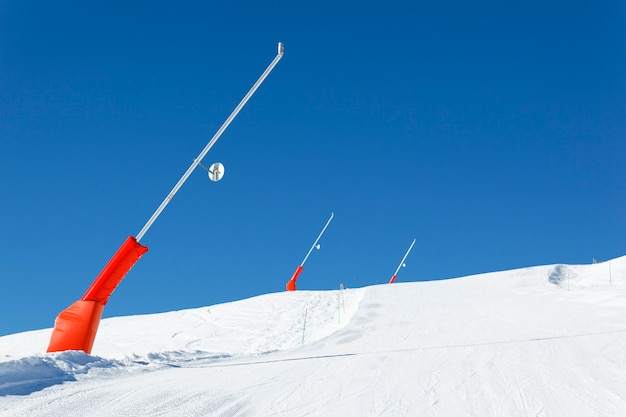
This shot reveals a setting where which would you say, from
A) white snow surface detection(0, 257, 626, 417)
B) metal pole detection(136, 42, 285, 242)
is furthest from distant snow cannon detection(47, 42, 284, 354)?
white snow surface detection(0, 257, 626, 417)

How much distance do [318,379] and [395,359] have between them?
2.31 meters

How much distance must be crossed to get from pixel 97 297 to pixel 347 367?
16.4 ft

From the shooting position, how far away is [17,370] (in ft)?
24.2

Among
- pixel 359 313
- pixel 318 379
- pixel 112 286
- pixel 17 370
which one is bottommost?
pixel 17 370

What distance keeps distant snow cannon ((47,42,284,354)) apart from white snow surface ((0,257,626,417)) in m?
→ 0.77

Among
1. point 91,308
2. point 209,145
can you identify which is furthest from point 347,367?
point 209,145

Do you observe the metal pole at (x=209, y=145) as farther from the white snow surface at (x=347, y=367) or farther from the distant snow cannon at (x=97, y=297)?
the white snow surface at (x=347, y=367)

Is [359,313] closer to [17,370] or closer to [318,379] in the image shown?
[318,379]

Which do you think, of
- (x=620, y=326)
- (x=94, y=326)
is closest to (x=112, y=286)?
(x=94, y=326)

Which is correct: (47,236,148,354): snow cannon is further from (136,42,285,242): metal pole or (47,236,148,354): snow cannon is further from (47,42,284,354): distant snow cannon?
(136,42,285,242): metal pole

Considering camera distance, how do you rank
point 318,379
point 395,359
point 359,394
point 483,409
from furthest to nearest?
point 395,359 < point 318,379 < point 359,394 < point 483,409

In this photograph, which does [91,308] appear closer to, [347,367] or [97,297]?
[97,297]

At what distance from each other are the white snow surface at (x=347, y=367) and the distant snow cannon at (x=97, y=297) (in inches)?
30.4

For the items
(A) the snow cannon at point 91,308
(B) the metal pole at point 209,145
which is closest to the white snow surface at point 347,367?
(A) the snow cannon at point 91,308
